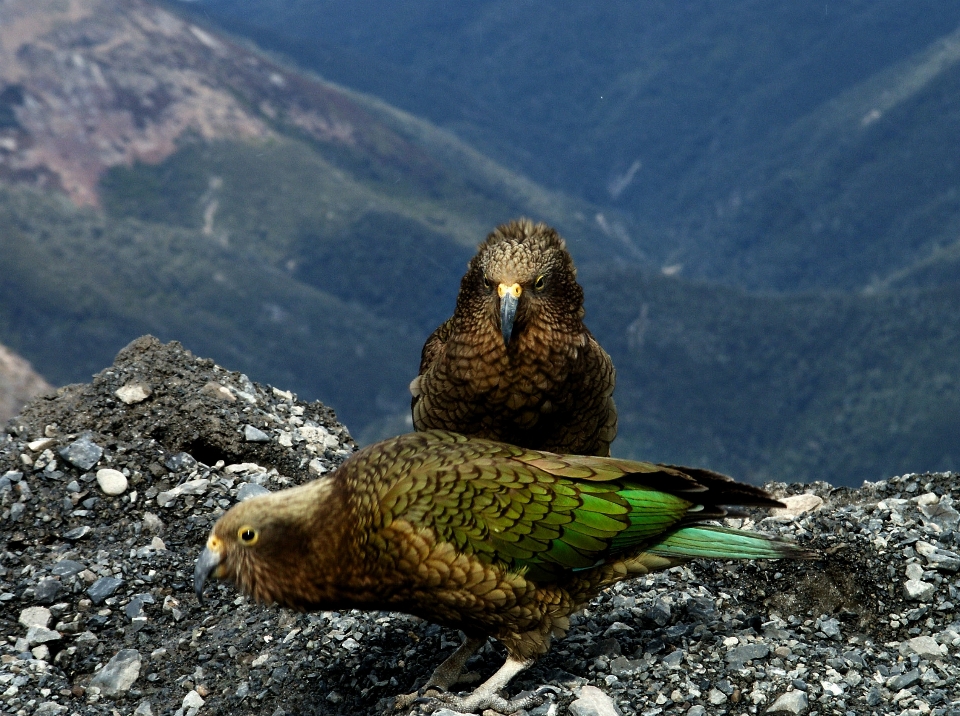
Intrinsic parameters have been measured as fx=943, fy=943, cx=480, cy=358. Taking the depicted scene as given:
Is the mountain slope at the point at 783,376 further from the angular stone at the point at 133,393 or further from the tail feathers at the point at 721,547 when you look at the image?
the tail feathers at the point at 721,547

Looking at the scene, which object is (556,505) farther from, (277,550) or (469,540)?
(277,550)

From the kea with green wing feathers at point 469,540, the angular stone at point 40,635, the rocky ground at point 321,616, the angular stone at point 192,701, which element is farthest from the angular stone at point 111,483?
the kea with green wing feathers at point 469,540

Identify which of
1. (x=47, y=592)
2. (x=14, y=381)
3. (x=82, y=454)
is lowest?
(x=47, y=592)

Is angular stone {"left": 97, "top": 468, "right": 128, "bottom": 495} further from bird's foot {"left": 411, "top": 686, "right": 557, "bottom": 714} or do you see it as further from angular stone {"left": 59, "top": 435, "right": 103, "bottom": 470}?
bird's foot {"left": 411, "top": 686, "right": 557, "bottom": 714}

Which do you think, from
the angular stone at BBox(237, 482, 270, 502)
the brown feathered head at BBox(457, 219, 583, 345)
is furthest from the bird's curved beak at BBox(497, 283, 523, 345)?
the angular stone at BBox(237, 482, 270, 502)

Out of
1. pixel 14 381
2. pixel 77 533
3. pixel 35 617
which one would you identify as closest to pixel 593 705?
pixel 35 617
